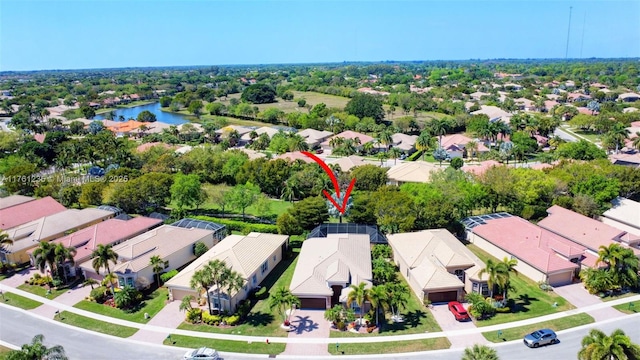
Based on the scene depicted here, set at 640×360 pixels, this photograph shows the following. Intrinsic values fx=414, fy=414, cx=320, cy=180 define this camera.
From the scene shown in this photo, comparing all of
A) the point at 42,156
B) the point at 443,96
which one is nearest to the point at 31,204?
the point at 42,156

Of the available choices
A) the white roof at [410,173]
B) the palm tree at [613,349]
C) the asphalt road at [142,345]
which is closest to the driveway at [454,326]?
the asphalt road at [142,345]

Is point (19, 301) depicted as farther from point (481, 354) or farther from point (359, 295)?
point (481, 354)

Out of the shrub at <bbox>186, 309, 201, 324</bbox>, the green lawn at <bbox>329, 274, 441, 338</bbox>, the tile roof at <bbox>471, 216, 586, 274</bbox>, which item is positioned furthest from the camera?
the tile roof at <bbox>471, 216, 586, 274</bbox>

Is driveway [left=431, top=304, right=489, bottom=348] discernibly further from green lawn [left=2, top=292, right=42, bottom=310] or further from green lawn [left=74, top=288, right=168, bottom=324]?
green lawn [left=2, top=292, right=42, bottom=310]

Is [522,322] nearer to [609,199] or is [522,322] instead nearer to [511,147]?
[609,199]

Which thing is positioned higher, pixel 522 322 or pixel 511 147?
pixel 511 147

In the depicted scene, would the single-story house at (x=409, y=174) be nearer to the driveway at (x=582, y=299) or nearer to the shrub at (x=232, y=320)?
the driveway at (x=582, y=299)

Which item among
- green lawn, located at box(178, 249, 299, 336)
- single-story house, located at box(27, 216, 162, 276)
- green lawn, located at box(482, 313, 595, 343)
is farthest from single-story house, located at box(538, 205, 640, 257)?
single-story house, located at box(27, 216, 162, 276)
